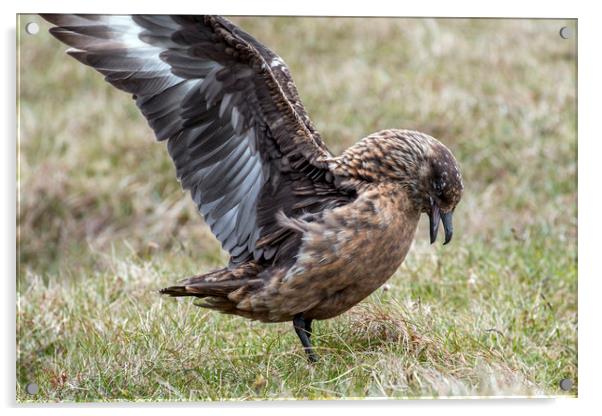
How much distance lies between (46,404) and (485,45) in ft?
9.49

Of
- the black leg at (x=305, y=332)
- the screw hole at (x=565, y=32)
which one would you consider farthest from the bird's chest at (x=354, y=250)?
the screw hole at (x=565, y=32)

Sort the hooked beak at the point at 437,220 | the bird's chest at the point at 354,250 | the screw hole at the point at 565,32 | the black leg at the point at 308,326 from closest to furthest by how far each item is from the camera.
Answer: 1. the bird's chest at the point at 354,250
2. the hooked beak at the point at 437,220
3. the black leg at the point at 308,326
4. the screw hole at the point at 565,32

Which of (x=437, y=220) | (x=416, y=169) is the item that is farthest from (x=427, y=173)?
(x=437, y=220)

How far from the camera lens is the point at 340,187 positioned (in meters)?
3.86

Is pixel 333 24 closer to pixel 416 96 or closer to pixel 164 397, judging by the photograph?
pixel 416 96

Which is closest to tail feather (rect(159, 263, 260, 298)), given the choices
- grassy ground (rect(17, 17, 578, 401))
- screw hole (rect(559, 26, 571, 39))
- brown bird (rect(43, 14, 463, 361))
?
brown bird (rect(43, 14, 463, 361))

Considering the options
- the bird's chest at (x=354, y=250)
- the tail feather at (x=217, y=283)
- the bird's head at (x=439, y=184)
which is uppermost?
the bird's head at (x=439, y=184)

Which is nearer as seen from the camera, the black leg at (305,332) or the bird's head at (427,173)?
the bird's head at (427,173)

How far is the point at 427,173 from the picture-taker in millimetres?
3822

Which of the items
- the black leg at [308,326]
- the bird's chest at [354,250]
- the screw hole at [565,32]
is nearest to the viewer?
the bird's chest at [354,250]

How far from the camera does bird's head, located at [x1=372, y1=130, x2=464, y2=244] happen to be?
3.81 m

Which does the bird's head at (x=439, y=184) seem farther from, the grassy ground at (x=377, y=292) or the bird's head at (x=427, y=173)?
the grassy ground at (x=377, y=292)

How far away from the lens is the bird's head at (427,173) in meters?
3.81

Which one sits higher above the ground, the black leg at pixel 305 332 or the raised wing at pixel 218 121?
the raised wing at pixel 218 121
